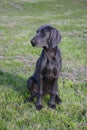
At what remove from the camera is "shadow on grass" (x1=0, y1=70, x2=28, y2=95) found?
8016 mm

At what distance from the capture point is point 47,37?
20.2ft

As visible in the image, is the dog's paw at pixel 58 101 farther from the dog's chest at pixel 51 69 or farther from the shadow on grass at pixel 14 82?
the shadow on grass at pixel 14 82

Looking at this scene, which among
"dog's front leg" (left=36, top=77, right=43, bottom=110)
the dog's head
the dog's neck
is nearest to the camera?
the dog's head

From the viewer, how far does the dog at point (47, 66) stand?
6133 millimetres

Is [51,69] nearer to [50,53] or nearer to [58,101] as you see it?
[50,53]

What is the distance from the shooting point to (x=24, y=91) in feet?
25.8

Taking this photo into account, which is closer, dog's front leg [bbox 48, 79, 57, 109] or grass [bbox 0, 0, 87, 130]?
grass [bbox 0, 0, 87, 130]

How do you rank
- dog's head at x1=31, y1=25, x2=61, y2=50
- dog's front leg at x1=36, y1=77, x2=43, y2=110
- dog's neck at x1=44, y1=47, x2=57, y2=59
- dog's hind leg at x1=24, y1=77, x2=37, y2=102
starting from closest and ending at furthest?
1. dog's head at x1=31, y1=25, x2=61, y2=50
2. dog's neck at x1=44, y1=47, x2=57, y2=59
3. dog's front leg at x1=36, y1=77, x2=43, y2=110
4. dog's hind leg at x1=24, y1=77, x2=37, y2=102

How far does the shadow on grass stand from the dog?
30.7 inches

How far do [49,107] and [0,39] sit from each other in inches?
410

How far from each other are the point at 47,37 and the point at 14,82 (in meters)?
2.92

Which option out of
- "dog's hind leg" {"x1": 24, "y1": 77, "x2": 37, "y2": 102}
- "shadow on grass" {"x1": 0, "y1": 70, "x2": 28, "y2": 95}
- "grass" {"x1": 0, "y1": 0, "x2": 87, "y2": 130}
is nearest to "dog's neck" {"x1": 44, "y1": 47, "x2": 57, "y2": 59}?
"dog's hind leg" {"x1": 24, "y1": 77, "x2": 37, "y2": 102}

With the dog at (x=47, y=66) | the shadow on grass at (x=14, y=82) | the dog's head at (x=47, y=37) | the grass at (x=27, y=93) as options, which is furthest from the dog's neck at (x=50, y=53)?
the shadow on grass at (x=14, y=82)

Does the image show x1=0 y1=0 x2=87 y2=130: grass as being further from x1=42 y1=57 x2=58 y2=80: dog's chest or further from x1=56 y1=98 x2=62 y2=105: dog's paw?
x1=42 y1=57 x2=58 y2=80: dog's chest
